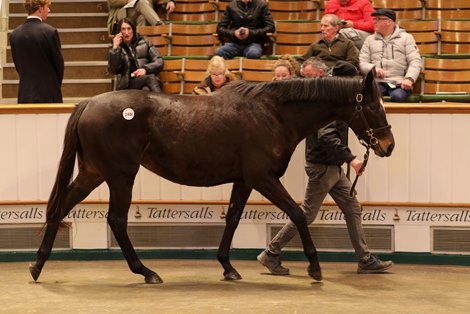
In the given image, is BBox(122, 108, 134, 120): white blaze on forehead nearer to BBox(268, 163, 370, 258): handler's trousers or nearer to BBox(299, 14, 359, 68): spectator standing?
BBox(268, 163, 370, 258): handler's trousers

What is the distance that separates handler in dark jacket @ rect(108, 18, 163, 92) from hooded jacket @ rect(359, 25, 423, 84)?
245 centimetres

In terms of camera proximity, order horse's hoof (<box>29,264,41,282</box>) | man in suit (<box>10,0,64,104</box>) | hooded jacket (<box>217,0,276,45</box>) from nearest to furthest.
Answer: horse's hoof (<box>29,264,41,282</box>), man in suit (<box>10,0,64,104</box>), hooded jacket (<box>217,0,276,45</box>)

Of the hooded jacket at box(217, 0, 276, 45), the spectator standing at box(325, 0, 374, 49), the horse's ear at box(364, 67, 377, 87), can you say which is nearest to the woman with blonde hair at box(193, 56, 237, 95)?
the horse's ear at box(364, 67, 377, 87)

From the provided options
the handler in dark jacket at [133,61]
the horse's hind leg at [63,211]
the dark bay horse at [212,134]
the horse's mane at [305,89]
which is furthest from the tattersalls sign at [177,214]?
the handler in dark jacket at [133,61]

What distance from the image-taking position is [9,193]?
9.51 meters

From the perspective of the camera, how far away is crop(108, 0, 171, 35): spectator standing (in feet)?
44.9

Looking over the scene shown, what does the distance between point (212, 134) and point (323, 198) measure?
1.19m

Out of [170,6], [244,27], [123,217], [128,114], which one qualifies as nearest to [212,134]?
[128,114]

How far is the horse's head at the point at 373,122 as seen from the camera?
832cm

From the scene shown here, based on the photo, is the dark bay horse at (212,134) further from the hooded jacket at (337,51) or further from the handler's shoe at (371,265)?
the hooded jacket at (337,51)

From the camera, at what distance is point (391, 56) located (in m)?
10.9

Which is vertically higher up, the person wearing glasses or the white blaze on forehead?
the person wearing glasses

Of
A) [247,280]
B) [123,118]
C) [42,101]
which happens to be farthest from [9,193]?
[247,280]

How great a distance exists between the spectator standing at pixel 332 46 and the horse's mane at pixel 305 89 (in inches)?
78.4
